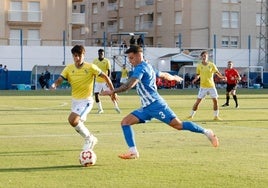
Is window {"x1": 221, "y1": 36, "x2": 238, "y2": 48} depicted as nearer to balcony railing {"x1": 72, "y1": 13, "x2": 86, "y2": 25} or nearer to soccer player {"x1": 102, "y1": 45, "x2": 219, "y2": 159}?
balcony railing {"x1": 72, "y1": 13, "x2": 86, "y2": 25}

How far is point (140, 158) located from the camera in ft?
43.1

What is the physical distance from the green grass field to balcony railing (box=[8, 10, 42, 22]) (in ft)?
181

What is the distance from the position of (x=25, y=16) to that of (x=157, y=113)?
6529 centimetres

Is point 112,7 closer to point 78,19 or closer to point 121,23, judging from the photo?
point 121,23

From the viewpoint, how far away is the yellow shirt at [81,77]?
1352 centimetres

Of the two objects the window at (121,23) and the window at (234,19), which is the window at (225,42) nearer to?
the window at (234,19)

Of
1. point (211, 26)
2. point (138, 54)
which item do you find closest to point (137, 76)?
point (138, 54)

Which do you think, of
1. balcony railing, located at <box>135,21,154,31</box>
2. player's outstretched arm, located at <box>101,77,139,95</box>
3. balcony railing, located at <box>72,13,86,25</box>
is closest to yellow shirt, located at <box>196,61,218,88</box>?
player's outstretched arm, located at <box>101,77,139,95</box>

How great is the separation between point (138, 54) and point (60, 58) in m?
55.7

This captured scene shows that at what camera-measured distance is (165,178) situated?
1082 cm

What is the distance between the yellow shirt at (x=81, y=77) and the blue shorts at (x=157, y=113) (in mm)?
1176

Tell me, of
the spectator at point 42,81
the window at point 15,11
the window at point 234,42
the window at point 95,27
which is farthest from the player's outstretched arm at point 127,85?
the window at point 95,27

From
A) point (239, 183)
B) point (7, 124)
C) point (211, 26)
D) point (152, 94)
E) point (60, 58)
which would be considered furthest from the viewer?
point (211, 26)

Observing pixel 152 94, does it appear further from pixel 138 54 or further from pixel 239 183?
pixel 239 183
